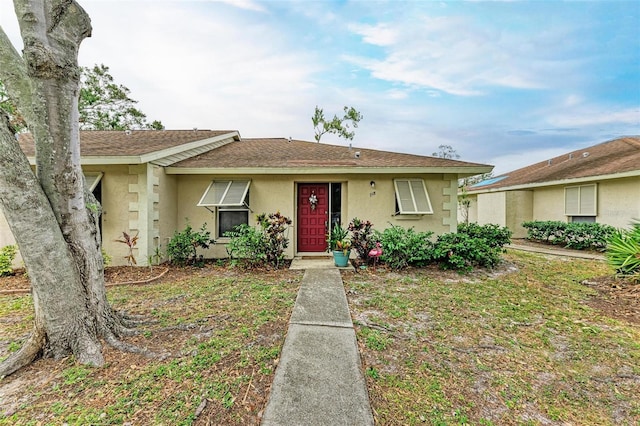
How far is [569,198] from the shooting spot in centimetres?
1102

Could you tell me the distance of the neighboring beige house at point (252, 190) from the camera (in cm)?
665

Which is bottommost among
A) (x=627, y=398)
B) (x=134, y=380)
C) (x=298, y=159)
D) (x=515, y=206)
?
(x=627, y=398)

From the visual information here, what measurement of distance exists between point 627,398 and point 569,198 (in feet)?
39.3

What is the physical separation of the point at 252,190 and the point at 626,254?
29.7 feet

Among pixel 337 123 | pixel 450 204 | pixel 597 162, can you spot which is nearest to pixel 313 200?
pixel 450 204

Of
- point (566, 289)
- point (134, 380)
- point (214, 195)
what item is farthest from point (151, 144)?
point (566, 289)

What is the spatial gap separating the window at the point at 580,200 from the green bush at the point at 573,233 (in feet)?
2.19

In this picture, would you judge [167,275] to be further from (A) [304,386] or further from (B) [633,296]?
(B) [633,296]

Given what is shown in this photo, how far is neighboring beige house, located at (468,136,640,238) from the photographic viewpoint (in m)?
9.17

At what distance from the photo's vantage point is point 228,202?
7.20 meters

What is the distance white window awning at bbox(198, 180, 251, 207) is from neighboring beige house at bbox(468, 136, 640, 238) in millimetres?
12546

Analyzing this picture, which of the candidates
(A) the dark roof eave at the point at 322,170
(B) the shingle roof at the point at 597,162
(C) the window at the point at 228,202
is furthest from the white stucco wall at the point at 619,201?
(C) the window at the point at 228,202

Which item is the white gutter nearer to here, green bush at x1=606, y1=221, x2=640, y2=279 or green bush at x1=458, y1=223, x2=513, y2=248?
green bush at x1=606, y1=221, x2=640, y2=279

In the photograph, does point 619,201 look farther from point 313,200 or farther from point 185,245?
point 185,245
